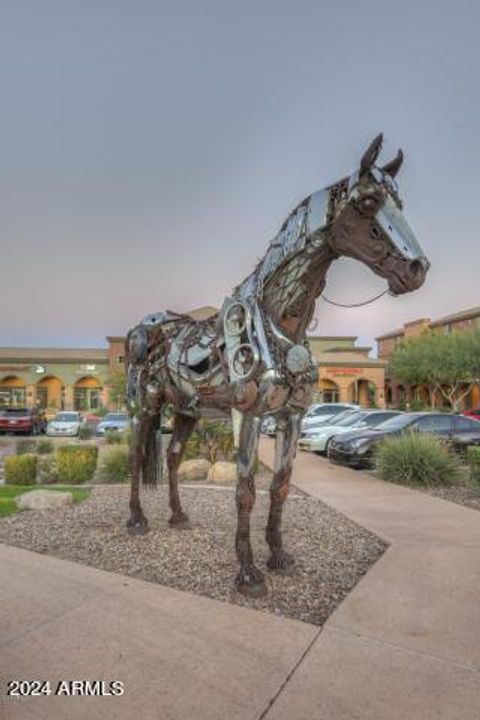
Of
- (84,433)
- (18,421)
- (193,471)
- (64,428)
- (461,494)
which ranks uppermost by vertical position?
(18,421)

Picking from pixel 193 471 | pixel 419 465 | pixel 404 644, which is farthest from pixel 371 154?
pixel 193 471

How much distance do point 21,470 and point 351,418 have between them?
1094cm

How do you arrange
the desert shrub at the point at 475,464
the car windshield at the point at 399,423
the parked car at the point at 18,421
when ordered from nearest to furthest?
the desert shrub at the point at 475,464 < the car windshield at the point at 399,423 < the parked car at the point at 18,421

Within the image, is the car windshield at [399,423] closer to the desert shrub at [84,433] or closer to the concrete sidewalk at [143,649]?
the concrete sidewalk at [143,649]

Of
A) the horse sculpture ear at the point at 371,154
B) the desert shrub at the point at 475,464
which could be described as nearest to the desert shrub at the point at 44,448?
the desert shrub at the point at 475,464

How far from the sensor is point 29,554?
5039 mm

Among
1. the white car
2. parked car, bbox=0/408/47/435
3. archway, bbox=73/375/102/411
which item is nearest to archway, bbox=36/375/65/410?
archway, bbox=73/375/102/411

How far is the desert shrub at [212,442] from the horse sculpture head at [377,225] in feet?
30.7

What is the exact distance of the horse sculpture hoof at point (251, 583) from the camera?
388 centimetres

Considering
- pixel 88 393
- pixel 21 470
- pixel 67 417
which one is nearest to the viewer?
pixel 21 470

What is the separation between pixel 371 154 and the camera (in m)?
3.51

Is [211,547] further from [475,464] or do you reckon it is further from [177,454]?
[475,464]

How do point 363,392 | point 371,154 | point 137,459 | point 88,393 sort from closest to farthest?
point 371,154
point 137,459
point 88,393
point 363,392

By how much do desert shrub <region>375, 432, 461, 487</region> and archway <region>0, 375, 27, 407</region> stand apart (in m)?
42.4
